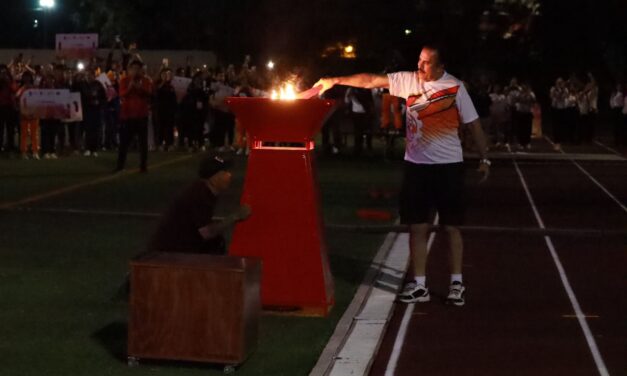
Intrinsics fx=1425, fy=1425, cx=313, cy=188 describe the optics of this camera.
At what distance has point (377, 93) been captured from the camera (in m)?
35.8

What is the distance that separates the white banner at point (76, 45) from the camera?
3603 cm

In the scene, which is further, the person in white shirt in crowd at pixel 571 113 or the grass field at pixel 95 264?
the person in white shirt in crowd at pixel 571 113

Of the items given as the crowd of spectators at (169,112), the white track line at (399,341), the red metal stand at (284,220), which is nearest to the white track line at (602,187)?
the crowd of spectators at (169,112)

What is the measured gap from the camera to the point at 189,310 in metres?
8.43

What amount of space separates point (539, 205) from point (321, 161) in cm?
1019

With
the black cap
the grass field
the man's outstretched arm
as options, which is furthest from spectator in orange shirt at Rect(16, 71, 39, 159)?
the black cap

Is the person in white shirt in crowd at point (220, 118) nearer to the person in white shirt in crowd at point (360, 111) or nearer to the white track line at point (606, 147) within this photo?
the person in white shirt in crowd at point (360, 111)

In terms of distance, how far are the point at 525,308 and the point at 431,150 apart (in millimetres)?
1455

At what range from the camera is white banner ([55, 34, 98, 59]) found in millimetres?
36031

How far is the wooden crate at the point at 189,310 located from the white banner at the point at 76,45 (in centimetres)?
2806

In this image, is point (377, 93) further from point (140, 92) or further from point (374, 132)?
point (140, 92)

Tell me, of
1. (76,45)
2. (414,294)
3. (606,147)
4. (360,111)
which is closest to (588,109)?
(606,147)

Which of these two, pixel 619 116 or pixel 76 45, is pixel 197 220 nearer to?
pixel 76 45

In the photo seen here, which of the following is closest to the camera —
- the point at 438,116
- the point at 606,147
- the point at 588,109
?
the point at 438,116
